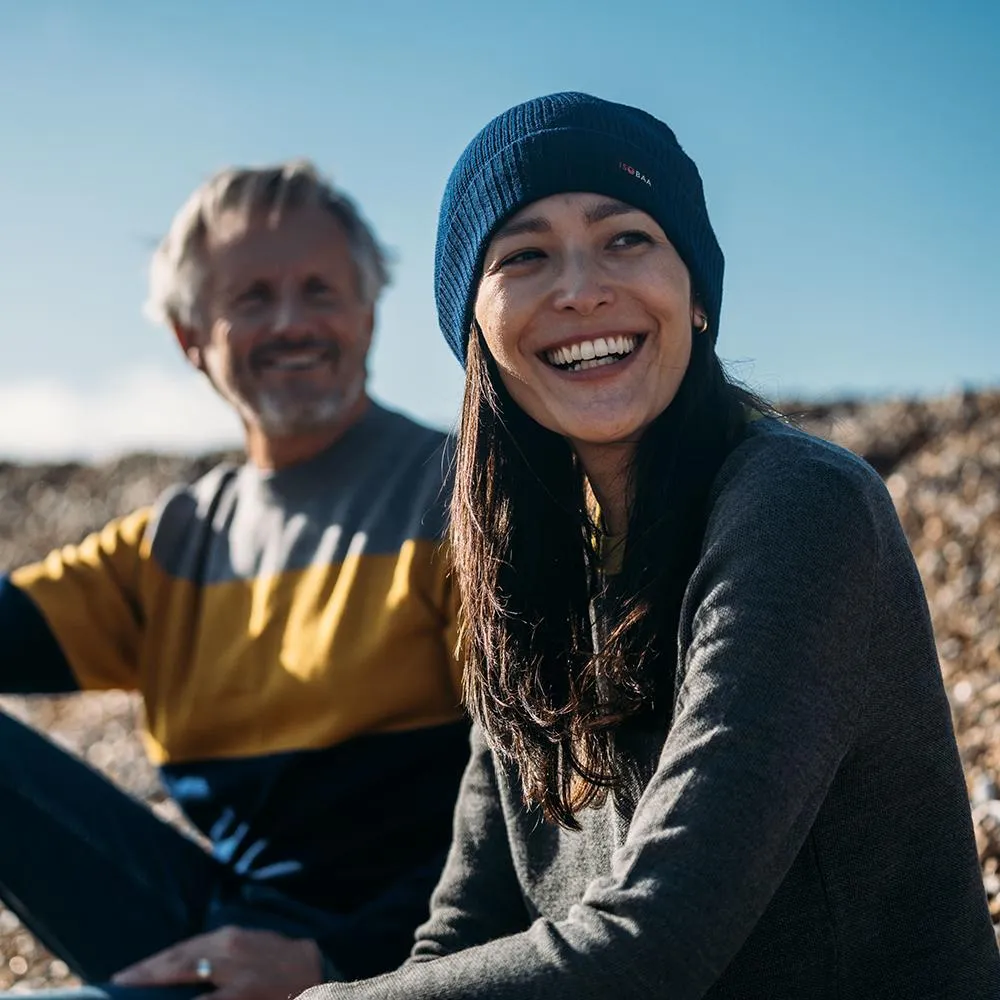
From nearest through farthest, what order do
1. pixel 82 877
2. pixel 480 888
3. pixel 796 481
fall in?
pixel 796 481
pixel 480 888
pixel 82 877

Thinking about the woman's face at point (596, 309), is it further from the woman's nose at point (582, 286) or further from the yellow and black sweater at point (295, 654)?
the yellow and black sweater at point (295, 654)

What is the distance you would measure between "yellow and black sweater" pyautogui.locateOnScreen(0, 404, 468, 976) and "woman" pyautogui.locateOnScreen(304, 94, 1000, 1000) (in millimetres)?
462

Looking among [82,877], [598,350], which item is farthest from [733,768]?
[82,877]

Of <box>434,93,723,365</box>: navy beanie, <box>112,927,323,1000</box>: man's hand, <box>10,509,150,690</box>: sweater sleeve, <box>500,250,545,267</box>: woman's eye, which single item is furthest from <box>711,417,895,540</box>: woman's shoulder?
<box>10,509,150,690</box>: sweater sleeve

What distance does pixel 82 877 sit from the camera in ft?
9.50

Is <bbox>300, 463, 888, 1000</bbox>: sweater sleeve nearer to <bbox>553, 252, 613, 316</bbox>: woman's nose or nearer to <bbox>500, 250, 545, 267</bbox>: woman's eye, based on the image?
<bbox>553, 252, 613, 316</bbox>: woman's nose

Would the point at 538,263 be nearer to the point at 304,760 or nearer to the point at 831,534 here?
the point at 831,534

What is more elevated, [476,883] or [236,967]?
[476,883]

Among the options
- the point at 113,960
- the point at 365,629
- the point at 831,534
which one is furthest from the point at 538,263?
the point at 113,960

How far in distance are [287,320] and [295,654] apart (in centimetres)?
82

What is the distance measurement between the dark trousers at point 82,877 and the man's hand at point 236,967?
0.29 m

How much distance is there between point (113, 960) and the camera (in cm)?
289

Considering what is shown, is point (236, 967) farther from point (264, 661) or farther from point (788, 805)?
point (788, 805)

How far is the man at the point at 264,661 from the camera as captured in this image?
9.27 ft
